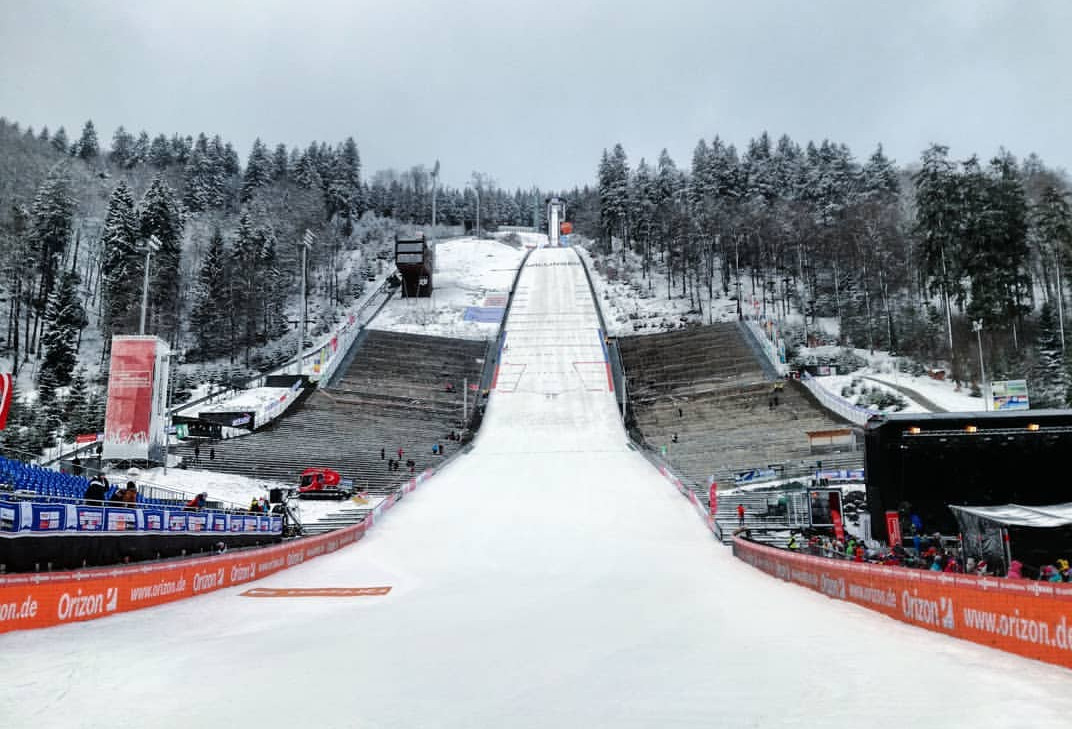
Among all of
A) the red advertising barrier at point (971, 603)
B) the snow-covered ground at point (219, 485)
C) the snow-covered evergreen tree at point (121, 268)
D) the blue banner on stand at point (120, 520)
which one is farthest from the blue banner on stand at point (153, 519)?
the snow-covered evergreen tree at point (121, 268)

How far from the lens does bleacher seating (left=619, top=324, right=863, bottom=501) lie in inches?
1280

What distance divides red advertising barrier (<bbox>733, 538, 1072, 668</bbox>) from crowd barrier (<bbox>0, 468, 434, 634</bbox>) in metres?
10.8

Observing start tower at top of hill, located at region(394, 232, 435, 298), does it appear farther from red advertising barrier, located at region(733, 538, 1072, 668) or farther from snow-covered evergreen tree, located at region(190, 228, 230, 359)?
red advertising barrier, located at region(733, 538, 1072, 668)

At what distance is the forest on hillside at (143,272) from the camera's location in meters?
53.9

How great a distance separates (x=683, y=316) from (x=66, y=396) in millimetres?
47983

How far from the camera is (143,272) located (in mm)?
64375

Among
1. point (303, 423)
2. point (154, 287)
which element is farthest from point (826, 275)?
point (154, 287)

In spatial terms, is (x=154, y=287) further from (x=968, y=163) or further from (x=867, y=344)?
(x=968, y=163)

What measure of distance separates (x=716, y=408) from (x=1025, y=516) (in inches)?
1239

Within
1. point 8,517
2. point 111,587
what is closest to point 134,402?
point 111,587

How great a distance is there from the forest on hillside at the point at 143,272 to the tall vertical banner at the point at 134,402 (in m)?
10.8

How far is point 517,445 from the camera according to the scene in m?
39.1

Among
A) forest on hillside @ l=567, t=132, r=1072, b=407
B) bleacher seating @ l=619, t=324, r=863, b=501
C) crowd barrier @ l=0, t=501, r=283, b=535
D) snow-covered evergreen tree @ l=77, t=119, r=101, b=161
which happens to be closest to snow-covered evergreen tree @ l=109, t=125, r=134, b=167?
snow-covered evergreen tree @ l=77, t=119, r=101, b=161

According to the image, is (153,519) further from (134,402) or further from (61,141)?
(61,141)
